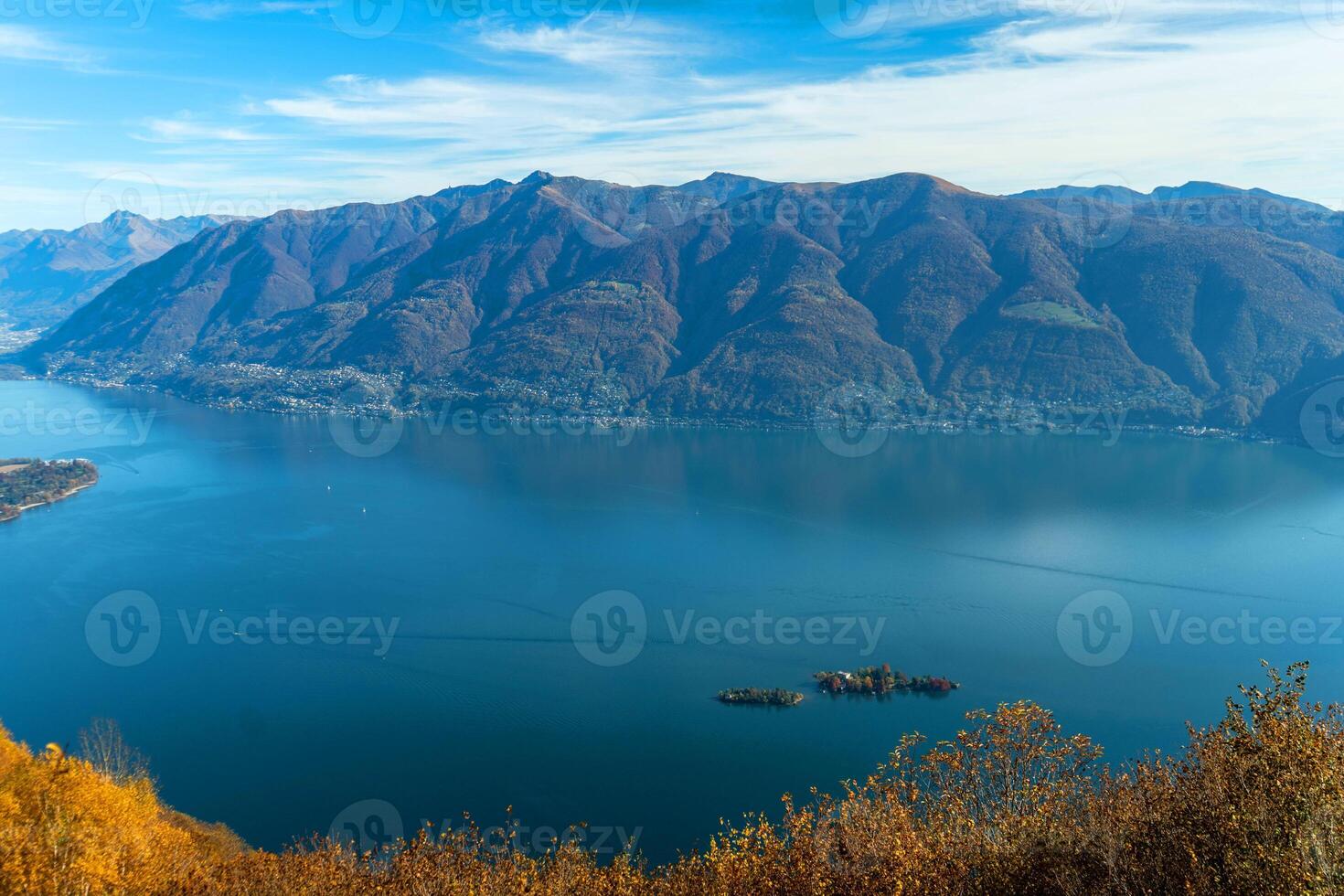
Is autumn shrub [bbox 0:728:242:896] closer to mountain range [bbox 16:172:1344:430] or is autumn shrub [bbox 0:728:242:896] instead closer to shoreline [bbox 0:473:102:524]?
shoreline [bbox 0:473:102:524]

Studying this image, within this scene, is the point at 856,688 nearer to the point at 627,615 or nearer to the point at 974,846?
the point at 627,615

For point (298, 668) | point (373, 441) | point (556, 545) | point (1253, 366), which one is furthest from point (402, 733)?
point (1253, 366)

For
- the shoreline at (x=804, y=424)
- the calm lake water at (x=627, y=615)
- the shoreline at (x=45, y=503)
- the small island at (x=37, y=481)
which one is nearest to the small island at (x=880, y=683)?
the calm lake water at (x=627, y=615)

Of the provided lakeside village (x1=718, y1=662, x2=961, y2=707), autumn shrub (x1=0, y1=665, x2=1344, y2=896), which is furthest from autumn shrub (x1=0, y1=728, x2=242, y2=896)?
lakeside village (x1=718, y1=662, x2=961, y2=707)

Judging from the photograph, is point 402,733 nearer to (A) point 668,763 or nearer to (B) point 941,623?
(A) point 668,763

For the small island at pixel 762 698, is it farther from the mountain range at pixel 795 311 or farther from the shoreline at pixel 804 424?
the mountain range at pixel 795 311

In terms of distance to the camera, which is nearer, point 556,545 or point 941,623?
point 941,623
